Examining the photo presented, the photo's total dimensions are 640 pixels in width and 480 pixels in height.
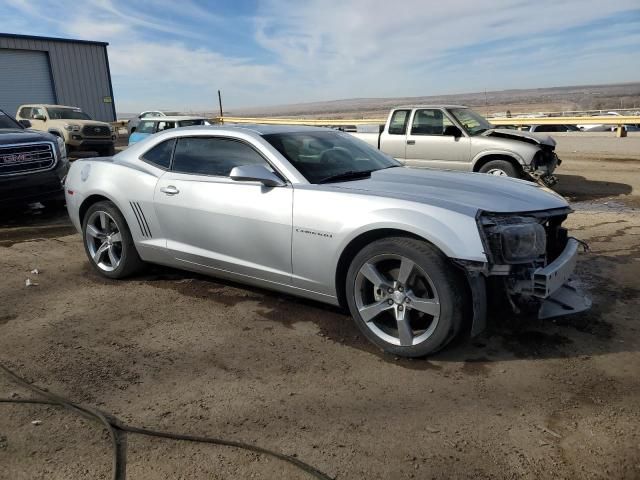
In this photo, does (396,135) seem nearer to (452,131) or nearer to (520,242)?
(452,131)

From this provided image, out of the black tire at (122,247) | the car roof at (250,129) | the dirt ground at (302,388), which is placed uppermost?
the car roof at (250,129)

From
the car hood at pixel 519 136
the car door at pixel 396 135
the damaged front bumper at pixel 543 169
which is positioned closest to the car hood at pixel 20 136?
the car door at pixel 396 135

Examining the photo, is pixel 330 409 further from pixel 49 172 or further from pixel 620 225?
pixel 49 172

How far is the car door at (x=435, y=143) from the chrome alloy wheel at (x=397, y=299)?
22.2ft

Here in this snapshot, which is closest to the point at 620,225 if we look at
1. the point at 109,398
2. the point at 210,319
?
the point at 210,319

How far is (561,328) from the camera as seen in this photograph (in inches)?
145

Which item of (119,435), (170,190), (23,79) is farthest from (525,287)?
(23,79)

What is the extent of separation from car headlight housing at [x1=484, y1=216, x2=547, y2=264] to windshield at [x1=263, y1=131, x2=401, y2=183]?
4.03 feet

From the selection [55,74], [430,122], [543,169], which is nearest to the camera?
[543,169]

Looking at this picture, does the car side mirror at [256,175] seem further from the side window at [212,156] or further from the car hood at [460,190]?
the car hood at [460,190]

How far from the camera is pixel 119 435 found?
2.59 meters

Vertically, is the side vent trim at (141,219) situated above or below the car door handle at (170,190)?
below

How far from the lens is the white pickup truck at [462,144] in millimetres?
9102

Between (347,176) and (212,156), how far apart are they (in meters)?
1.17
